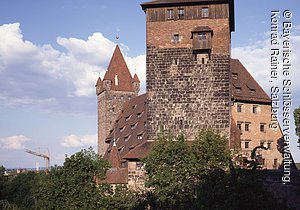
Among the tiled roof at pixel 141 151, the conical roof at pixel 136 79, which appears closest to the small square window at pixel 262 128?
the tiled roof at pixel 141 151

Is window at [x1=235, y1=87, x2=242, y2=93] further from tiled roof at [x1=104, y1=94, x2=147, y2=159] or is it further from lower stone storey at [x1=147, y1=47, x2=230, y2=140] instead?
tiled roof at [x1=104, y1=94, x2=147, y2=159]

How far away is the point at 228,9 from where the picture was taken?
31094 mm

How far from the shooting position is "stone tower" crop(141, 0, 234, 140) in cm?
3072

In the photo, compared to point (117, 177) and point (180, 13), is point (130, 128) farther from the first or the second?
point (180, 13)

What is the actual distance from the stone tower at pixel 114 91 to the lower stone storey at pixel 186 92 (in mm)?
21389

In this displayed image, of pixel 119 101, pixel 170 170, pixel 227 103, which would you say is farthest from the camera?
pixel 119 101

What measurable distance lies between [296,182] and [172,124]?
868 centimetres

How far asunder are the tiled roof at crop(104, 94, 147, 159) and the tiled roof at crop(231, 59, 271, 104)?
26.4 feet

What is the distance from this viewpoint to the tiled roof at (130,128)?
39656mm

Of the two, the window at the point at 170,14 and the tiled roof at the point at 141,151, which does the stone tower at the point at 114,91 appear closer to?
the tiled roof at the point at 141,151

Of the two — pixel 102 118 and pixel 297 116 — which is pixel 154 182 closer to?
pixel 297 116

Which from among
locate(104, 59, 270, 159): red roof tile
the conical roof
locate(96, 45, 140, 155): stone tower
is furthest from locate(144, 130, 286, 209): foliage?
the conical roof

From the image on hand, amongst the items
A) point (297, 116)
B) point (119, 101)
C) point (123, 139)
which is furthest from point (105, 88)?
point (297, 116)

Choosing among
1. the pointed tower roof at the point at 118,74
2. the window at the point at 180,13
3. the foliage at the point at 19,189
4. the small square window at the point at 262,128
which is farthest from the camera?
the foliage at the point at 19,189
